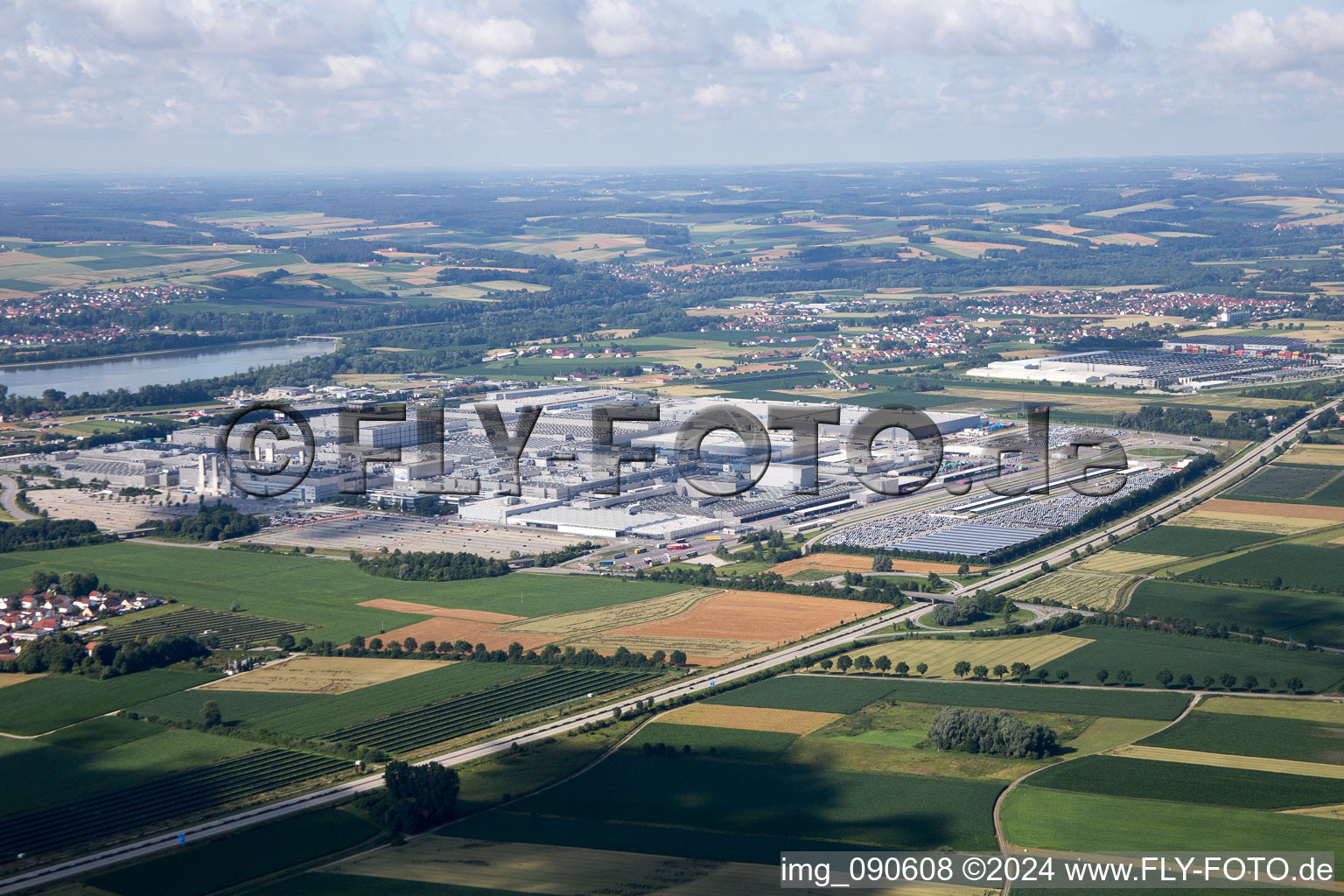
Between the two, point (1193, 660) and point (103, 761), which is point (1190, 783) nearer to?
point (1193, 660)

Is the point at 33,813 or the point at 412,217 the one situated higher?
the point at 412,217

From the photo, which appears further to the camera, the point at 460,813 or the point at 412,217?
the point at 412,217

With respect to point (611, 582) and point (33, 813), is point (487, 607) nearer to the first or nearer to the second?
point (611, 582)

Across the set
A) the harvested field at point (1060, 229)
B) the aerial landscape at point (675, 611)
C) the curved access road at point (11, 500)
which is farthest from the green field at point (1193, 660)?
the harvested field at point (1060, 229)

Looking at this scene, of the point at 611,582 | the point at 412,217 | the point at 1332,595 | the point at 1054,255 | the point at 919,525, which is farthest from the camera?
the point at 412,217

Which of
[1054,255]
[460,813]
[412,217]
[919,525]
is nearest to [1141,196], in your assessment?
[1054,255]

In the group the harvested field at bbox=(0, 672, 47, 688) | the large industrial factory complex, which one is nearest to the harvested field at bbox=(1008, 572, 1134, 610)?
the harvested field at bbox=(0, 672, 47, 688)

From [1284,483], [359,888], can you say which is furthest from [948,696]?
[1284,483]
